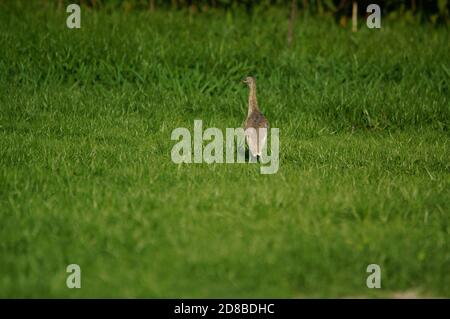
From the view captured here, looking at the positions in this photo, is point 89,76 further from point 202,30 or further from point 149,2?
point 149,2

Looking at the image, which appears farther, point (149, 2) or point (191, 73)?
point (149, 2)

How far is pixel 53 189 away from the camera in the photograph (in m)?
6.23

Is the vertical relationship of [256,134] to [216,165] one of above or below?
above

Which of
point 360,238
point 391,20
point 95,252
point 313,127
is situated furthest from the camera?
point 391,20

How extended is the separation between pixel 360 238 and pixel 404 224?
1.71 ft

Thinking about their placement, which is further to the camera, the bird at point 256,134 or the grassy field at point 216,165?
the bird at point 256,134

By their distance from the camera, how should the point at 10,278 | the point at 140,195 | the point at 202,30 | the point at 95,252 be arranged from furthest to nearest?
the point at 202,30
the point at 140,195
the point at 95,252
the point at 10,278

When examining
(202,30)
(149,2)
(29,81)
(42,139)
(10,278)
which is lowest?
Answer: (10,278)

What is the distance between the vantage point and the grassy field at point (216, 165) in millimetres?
4828

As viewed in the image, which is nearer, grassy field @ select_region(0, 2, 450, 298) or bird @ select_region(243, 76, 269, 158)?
grassy field @ select_region(0, 2, 450, 298)

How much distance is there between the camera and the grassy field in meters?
4.83

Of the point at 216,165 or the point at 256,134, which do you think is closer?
the point at 256,134

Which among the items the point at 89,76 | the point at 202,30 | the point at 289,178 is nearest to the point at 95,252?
the point at 289,178

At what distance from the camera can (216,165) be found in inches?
287
